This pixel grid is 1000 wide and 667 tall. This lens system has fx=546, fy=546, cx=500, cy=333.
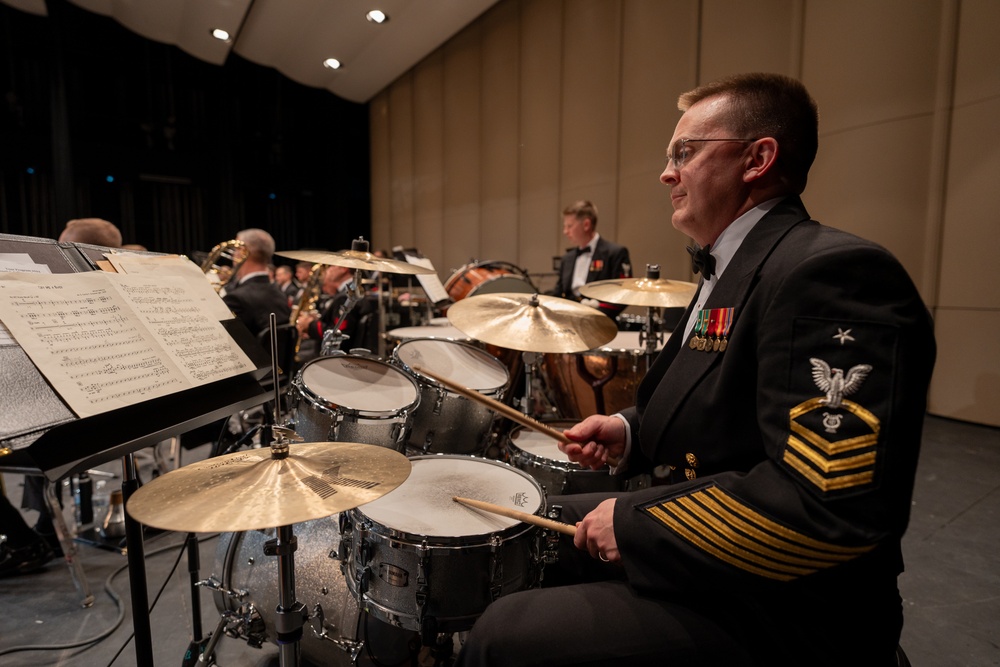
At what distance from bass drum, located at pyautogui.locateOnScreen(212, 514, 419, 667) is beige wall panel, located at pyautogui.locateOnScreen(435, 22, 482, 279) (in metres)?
8.21

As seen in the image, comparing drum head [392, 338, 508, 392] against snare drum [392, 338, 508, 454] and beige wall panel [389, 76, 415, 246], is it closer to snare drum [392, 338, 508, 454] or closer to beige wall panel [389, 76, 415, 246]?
snare drum [392, 338, 508, 454]

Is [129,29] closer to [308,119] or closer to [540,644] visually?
[308,119]

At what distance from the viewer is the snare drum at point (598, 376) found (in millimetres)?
2797

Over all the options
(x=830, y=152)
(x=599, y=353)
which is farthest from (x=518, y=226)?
(x=599, y=353)

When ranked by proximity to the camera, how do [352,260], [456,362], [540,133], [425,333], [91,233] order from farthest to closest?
[540,133], [425,333], [91,233], [456,362], [352,260]

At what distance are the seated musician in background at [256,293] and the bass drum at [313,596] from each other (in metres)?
2.10

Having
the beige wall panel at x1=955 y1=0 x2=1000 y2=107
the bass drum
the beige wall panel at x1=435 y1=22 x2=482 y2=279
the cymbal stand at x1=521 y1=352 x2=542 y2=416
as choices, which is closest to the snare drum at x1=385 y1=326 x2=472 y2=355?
the cymbal stand at x1=521 y1=352 x2=542 y2=416

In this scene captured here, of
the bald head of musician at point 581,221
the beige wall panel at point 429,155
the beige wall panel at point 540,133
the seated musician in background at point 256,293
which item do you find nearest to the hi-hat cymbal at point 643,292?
the seated musician in background at point 256,293

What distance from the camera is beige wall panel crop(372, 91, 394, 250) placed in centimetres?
1186

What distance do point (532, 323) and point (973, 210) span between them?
159 inches

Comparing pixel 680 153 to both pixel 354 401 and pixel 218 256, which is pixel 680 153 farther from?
pixel 218 256

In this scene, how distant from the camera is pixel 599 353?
2822 millimetres

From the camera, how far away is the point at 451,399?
2.22m

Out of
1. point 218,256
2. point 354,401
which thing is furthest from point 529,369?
point 218,256
